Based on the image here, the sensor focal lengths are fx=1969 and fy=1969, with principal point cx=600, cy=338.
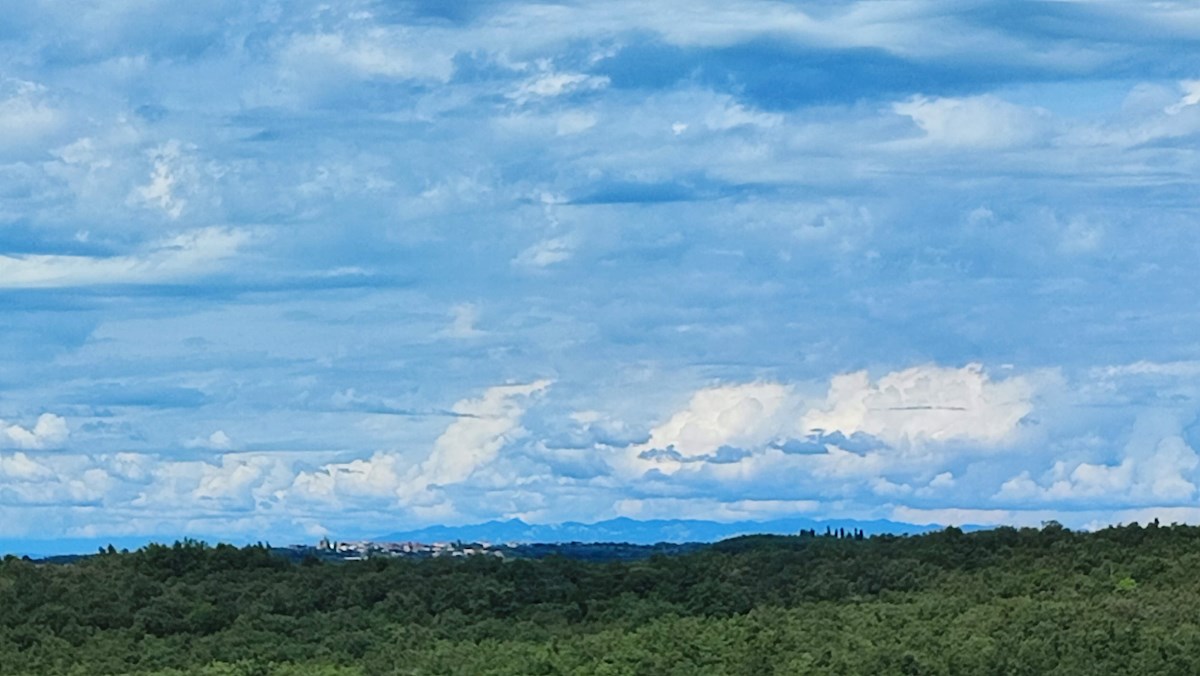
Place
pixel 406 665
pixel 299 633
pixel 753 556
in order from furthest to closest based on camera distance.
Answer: pixel 753 556 < pixel 299 633 < pixel 406 665

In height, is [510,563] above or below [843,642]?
above

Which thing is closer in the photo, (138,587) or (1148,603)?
(1148,603)

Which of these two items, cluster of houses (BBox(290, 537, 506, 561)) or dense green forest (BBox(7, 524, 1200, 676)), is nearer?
dense green forest (BBox(7, 524, 1200, 676))

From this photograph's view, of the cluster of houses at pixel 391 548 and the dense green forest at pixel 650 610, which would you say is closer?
the dense green forest at pixel 650 610

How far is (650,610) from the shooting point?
115ft

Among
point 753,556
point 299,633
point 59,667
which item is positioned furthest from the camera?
point 753,556

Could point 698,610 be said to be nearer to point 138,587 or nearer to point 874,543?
point 874,543

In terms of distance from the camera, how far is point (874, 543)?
41844 millimetres

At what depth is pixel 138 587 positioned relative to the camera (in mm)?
37062

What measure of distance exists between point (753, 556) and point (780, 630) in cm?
871

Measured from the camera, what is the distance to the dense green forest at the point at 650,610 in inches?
1161

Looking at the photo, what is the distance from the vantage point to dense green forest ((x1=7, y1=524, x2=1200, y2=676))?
96.8ft

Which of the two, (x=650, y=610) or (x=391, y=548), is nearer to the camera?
(x=650, y=610)

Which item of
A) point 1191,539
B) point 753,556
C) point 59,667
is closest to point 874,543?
point 753,556
